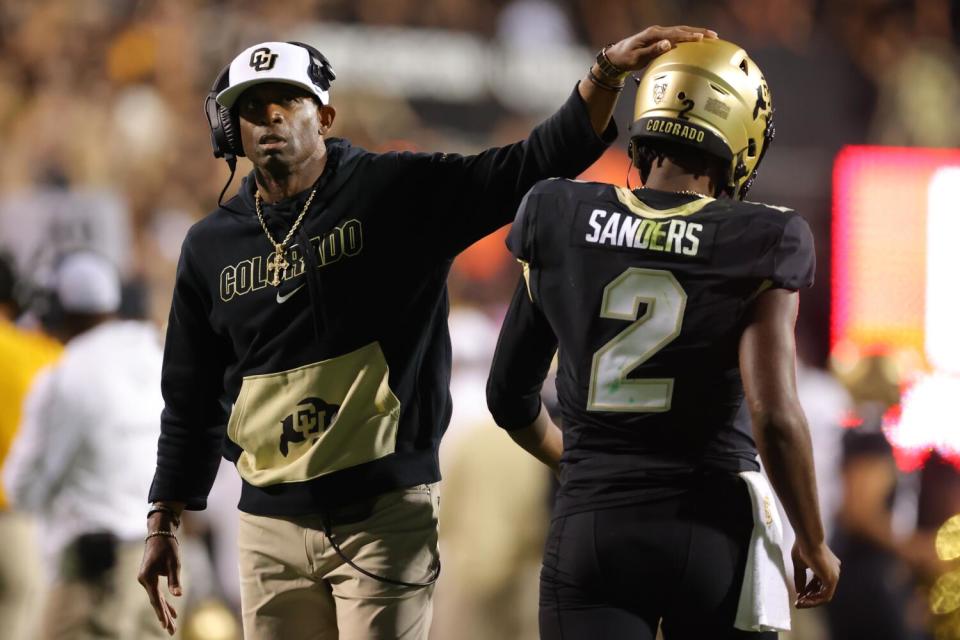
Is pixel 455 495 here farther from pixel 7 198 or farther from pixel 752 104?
pixel 7 198

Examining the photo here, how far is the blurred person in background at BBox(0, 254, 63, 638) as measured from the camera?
566cm

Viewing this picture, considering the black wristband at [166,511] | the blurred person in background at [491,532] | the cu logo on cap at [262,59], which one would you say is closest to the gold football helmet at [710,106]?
the cu logo on cap at [262,59]

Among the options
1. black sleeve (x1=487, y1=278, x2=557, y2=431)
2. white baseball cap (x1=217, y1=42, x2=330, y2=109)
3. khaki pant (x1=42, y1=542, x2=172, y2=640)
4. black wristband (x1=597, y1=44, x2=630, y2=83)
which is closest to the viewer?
black sleeve (x1=487, y1=278, x2=557, y2=431)

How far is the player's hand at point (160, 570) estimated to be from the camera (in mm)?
3121

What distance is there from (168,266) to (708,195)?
8126 millimetres

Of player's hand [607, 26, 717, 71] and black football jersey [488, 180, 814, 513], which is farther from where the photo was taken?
player's hand [607, 26, 717, 71]

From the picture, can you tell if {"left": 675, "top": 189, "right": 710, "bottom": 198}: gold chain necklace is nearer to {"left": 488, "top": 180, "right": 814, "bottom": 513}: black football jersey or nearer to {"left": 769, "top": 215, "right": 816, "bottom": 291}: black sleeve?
{"left": 488, "top": 180, "right": 814, "bottom": 513}: black football jersey

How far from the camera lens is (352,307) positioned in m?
2.92

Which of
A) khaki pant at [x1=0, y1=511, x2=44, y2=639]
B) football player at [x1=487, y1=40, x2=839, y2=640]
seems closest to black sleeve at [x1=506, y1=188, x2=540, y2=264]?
football player at [x1=487, y1=40, x2=839, y2=640]

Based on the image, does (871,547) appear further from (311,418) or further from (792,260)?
(792,260)

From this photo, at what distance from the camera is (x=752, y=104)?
2.65 meters

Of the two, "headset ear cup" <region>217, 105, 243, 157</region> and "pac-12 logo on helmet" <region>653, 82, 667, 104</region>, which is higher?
"headset ear cup" <region>217, 105, 243, 157</region>

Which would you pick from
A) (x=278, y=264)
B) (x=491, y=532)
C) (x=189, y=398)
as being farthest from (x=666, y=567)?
(x=491, y=532)

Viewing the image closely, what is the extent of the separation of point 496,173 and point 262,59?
57cm
